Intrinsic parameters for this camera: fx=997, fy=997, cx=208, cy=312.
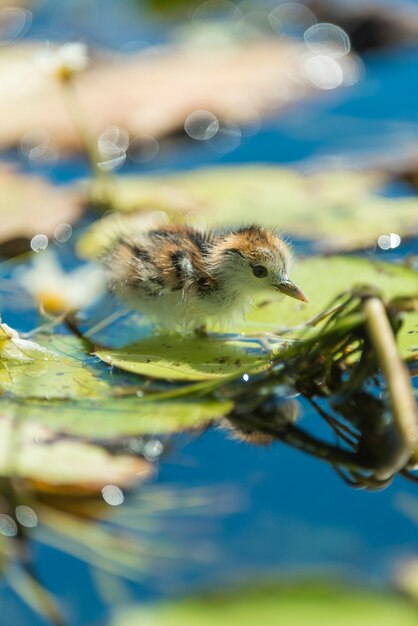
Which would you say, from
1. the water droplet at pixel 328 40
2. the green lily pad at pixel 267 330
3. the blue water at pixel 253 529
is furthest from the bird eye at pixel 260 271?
the water droplet at pixel 328 40

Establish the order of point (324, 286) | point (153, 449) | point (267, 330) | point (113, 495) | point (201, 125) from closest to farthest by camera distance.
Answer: point (113, 495)
point (153, 449)
point (267, 330)
point (324, 286)
point (201, 125)

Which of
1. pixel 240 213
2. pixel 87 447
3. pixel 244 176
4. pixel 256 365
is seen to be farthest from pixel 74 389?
pixel 244 176

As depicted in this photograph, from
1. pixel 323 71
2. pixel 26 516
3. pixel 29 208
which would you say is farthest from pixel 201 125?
pixel 26 516

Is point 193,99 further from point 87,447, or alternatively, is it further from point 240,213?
point 87,447

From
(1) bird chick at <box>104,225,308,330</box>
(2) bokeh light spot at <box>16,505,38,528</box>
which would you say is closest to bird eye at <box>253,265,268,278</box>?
(1) bird chick at <box>104,225,308,330</box>

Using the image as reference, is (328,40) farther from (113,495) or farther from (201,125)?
(113,495)

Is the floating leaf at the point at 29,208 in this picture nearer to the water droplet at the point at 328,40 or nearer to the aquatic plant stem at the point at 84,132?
the aquatic plant stem at the point at 84,132

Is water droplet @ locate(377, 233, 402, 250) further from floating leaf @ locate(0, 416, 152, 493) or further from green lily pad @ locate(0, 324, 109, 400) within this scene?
floating leaf @ locate(0, 416, 152, 493)
